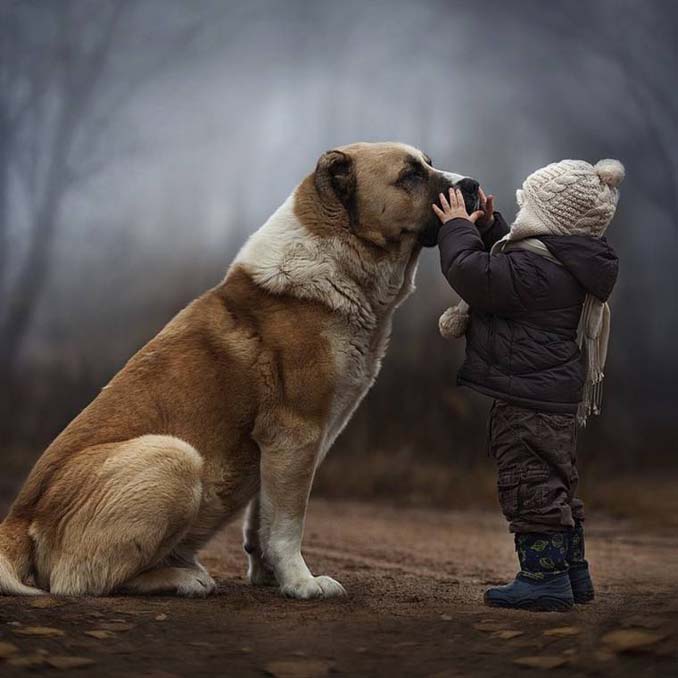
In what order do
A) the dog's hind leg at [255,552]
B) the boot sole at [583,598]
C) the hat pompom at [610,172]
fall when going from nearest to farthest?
the hat pompom at [610,172] → the boot sole at [583,598] → the dog's hind leg at [255,552]

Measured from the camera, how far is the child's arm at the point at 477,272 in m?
4.00

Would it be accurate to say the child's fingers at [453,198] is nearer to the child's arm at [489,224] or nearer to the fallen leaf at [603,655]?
the child's arm at [489,224]

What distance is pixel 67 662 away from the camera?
2.97 metres

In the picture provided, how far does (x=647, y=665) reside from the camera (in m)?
2.88

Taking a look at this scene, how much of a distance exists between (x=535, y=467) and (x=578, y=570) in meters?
0.65

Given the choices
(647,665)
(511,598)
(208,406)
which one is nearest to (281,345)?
(208,406)

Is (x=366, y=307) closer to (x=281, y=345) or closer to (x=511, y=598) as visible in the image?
(x=281, y=345)

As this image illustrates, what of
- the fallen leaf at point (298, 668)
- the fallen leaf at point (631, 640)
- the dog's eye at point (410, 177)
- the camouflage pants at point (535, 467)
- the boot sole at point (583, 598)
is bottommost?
the boot sole at point (583, 598)

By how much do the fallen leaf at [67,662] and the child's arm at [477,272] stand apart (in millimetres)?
2049

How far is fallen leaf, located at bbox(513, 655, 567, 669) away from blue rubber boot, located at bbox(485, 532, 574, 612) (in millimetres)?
962

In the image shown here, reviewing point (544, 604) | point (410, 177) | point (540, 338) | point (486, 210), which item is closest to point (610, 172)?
point (486, 210)

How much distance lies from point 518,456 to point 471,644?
38.8 inches

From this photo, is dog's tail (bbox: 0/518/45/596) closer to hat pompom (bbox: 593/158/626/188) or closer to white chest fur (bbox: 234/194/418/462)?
white chest fur (bbox: 234/194/418/462)

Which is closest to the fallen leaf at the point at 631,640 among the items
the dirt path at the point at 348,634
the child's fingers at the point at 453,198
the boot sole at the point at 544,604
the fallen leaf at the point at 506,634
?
the dirt path at the point at 348,634
